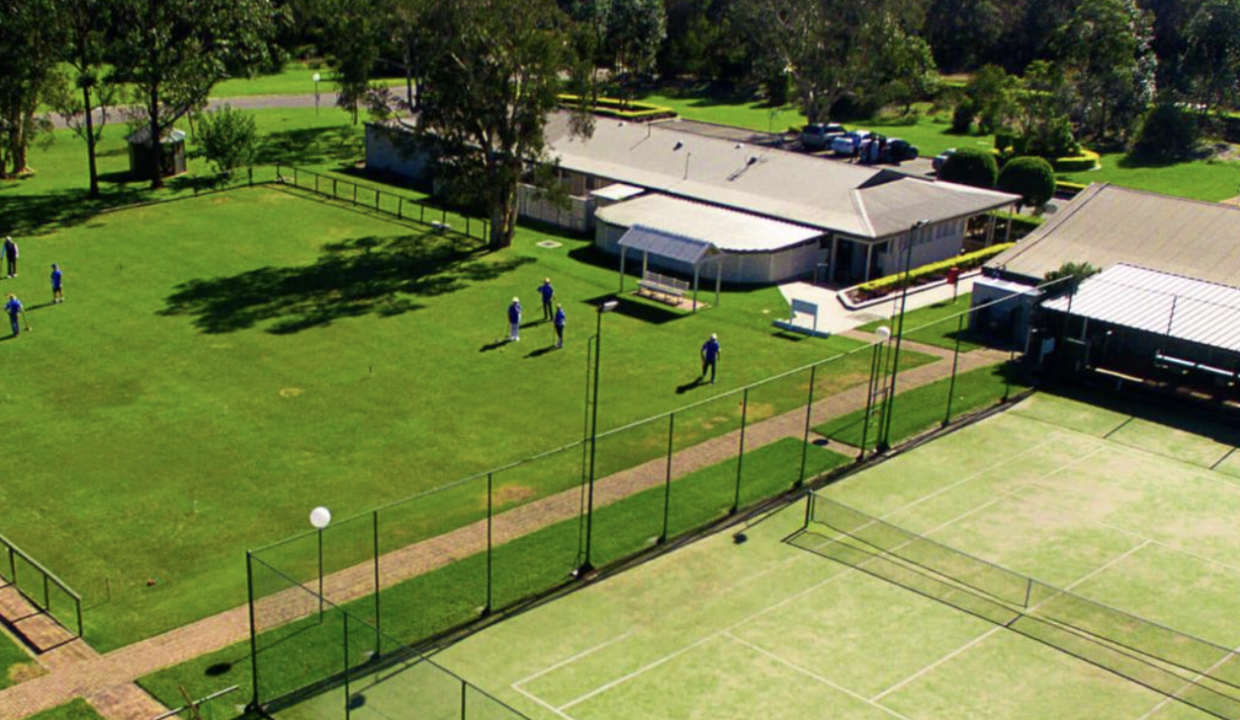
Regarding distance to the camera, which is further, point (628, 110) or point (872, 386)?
point (628, 110)

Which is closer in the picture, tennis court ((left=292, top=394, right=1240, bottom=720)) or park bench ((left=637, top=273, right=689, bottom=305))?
tennis court ((left=292, top=394, right=1240, bottom=720))

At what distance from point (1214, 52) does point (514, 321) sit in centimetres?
7276

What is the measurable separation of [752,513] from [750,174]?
1301 inches

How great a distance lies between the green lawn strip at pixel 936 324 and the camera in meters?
48.9

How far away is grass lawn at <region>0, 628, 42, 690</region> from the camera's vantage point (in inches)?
1016

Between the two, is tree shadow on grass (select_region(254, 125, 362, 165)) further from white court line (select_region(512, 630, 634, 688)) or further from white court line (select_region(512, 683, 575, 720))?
white court line (select_region(512, 683, 575, 720))

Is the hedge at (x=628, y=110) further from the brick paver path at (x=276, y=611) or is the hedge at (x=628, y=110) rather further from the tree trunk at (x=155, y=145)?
the brick paver path at (x=276, y=611)

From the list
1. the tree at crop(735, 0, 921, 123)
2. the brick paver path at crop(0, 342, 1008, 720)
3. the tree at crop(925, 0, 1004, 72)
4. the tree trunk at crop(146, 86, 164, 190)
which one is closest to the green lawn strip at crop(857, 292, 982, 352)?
the brick paver path at crop(0, 342, 1008, 720)

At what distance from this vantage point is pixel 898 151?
3346 inches

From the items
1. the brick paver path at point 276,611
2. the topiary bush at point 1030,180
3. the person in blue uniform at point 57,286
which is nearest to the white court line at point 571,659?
the brick paver path at point 276,611

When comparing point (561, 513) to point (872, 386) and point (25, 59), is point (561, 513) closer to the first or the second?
point (872, 386)

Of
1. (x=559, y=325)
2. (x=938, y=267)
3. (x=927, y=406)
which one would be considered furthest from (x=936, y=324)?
(x=559, y=325)

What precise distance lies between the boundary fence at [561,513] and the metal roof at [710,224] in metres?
10.6

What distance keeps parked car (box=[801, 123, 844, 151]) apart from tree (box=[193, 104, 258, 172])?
125 feet
